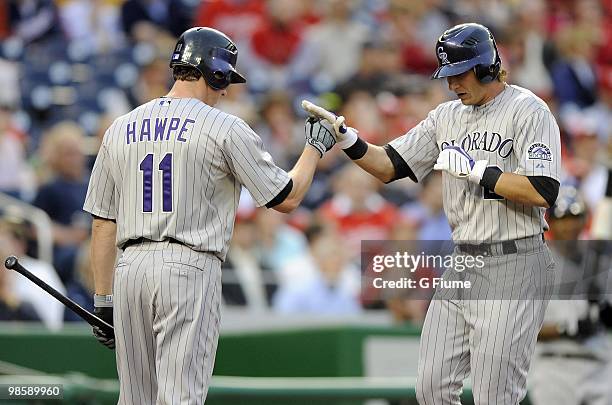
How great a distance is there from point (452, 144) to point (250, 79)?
728cm

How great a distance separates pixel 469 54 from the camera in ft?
19.2

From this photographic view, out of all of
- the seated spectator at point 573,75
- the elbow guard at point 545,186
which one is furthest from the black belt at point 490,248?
the seated spectator at point 573,75

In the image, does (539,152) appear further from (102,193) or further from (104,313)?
(104,313)

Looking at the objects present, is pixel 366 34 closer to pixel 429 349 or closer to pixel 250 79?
pixel 250 79

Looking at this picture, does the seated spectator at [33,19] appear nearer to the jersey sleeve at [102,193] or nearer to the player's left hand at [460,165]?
the jersey sleeve at [102,193]

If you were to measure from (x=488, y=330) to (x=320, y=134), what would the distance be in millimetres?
1205

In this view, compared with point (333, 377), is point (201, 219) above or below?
above

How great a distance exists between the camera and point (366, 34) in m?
13.7

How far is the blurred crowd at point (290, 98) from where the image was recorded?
33.9 feet

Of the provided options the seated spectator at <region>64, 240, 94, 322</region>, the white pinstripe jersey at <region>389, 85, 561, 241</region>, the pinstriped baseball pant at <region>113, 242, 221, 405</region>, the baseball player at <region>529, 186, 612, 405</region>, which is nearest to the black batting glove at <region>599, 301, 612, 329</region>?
the baseball player at <region>529, 186, 612, 405</region>

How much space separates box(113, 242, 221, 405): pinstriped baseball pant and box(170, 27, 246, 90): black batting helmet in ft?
2.59

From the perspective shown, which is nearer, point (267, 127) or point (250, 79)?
point (267, 127)

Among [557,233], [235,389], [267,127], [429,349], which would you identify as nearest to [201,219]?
[429,349]

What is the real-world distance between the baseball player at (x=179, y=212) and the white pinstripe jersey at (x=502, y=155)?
80cm
